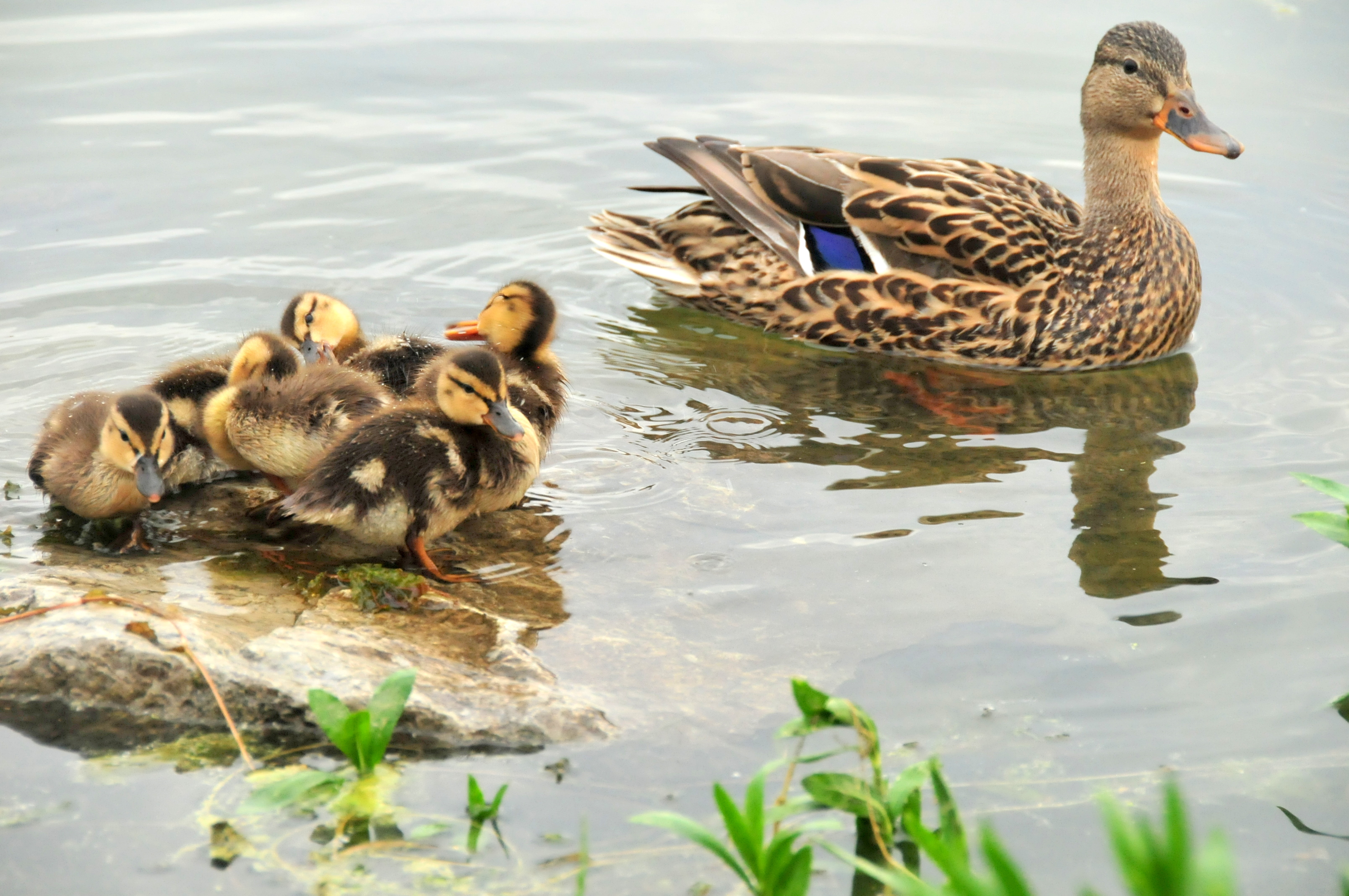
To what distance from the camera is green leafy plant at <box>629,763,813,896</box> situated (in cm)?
264

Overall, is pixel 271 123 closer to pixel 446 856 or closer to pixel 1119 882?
pixel 446 856

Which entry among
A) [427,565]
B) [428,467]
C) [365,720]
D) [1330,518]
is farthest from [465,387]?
[1330,518]

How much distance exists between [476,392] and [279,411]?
0.66 meters

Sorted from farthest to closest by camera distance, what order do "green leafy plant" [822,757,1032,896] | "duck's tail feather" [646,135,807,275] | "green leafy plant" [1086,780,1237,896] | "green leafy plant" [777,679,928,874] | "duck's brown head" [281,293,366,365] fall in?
"duck's tail feather" [646,135,807,275] → "duck's brown head" [281,293,366,365] → "green leafy plant" [777,679,928,874] → "green leafy plant" [822,757,1032,896] → "green leafy plant" [1086,780,1237,896]

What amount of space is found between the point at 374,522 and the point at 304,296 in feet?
4.75

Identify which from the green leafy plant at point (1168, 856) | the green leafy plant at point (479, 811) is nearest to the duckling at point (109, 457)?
the green leafy plant at point (479, 811)

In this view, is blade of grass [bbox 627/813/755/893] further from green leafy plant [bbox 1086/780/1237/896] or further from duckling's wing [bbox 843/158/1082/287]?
duckling's wing [bbox 843/158/1082/287]

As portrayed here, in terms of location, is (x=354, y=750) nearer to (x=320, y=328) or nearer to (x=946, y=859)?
(x=946, y=859)

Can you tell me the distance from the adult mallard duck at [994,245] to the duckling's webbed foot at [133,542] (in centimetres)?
339

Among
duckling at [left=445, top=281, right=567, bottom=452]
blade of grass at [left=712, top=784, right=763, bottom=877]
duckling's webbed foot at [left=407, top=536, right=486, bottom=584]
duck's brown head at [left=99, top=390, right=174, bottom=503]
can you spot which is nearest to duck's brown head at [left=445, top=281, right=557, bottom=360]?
Result: duckling at [left=445, top=281, right=567, bottom=452]

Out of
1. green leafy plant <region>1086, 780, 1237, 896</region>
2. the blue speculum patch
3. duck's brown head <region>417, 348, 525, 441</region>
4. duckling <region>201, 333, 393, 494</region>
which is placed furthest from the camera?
the blue speculum patch

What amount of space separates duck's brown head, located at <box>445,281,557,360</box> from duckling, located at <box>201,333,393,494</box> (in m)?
0.81

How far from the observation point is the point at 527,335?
5.27 metres

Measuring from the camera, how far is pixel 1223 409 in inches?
228
